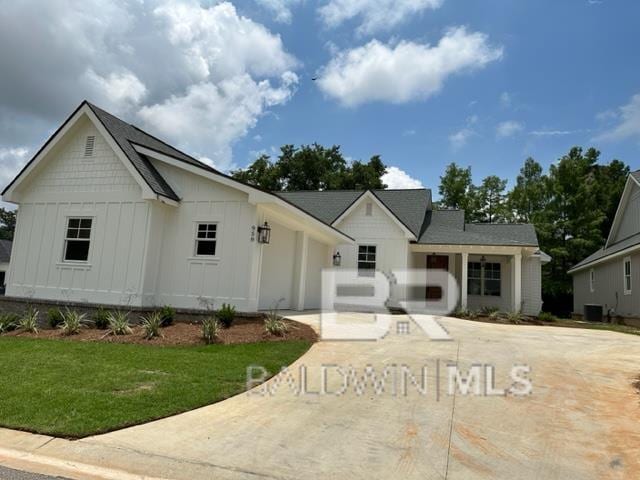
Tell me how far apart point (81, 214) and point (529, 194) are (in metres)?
30.6

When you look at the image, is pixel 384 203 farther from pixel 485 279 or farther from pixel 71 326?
pixel 71 326

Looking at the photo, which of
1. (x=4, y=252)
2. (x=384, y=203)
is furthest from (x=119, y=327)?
(x=4, y=252)

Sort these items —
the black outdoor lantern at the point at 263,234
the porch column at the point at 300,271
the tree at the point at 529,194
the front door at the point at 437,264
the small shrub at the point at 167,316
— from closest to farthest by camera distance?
the small shrub at the point at 167,316
the black outdoor lantern at the point at 263,234
the porch column at the point at 300,271
the front door at the point at 437,264
the tree at the point at 529,194

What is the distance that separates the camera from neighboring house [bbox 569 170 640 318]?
60.4 ft

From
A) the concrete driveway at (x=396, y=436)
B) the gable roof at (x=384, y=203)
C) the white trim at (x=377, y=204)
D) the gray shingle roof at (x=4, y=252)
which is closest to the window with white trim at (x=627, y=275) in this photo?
the gable roof at (x=384, y=203)

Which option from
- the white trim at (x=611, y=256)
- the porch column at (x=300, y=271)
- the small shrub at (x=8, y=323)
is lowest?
the small shrub at (x=8, y=323)

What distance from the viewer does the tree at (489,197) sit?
38344 millimetres

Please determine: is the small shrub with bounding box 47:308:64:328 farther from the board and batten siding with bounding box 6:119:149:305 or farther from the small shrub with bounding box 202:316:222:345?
the small shrub with bounding box 202:316:222:345

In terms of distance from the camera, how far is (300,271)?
51.2 ft

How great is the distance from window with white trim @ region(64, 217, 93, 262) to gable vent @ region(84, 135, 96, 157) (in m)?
1.98

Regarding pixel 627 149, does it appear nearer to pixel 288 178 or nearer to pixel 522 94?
pixel 522 94

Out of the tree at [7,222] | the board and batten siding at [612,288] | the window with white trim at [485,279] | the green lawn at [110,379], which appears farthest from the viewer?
the tree at [7,222]

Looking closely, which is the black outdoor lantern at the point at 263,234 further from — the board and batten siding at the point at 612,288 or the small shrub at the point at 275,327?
the board and batten siding at the point at 612,288

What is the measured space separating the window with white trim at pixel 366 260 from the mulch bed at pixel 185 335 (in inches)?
366
